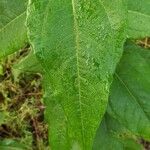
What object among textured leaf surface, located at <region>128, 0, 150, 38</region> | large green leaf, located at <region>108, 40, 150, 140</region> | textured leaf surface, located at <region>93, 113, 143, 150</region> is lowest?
textured leaf surface, located at <region>93, 113, 143, 150</region>

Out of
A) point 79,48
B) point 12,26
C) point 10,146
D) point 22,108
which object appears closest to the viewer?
point 79,48

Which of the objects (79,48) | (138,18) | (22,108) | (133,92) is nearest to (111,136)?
(133,92)

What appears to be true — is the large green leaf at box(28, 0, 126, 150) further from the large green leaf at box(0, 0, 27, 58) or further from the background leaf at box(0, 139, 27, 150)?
the background leaf at box(0, 139, 27, 150)

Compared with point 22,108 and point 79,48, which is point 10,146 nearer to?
point 22,108

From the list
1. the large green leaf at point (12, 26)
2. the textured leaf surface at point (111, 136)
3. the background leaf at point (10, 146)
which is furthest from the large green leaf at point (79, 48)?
the background leaf at point (10, 146)

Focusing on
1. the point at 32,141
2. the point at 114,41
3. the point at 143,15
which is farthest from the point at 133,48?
the point at 32,141

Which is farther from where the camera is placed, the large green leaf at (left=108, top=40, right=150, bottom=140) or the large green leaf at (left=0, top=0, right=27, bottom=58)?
the large green leaf at (left=108, top=40, right=150, bottom=140)

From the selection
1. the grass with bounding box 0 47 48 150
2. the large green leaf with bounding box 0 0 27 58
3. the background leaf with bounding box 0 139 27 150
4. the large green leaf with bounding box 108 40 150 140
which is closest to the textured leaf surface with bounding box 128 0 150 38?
the large green leaf with bounding box 108 40 150 140
